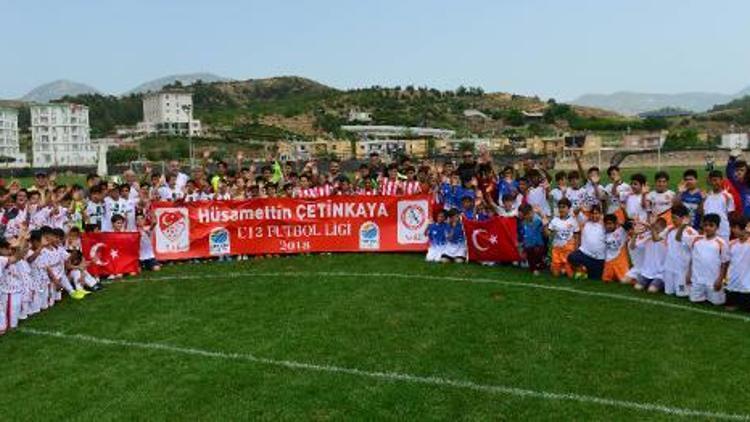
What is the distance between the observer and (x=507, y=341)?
8.70 meters

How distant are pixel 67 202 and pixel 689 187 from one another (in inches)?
440

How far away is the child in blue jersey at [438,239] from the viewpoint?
14.0 meters

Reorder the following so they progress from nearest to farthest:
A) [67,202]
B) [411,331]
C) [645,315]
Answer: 1. [411,331]
2. [645,315]
3. [67,202]

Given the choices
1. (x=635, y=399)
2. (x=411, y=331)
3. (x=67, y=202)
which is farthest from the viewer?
(x=67, y=202)

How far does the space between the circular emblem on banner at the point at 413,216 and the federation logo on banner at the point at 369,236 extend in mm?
596

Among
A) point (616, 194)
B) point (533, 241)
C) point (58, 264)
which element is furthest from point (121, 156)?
point (616, 194)

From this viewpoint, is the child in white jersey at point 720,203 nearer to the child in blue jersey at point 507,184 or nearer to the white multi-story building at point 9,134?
the child in blue jersey at point 507,184

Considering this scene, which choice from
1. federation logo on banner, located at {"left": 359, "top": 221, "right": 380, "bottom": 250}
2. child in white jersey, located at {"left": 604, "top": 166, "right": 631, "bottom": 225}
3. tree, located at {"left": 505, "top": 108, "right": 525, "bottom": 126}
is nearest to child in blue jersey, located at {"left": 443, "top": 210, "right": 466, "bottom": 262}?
federation logo on banner, located at {"left": 359, "top": 221, "right": 380, "bottom": 250}

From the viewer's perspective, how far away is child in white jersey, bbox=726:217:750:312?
998 cm

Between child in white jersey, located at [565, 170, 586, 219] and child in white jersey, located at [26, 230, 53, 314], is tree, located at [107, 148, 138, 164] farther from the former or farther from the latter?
child in white jersey, located at [565, 170, 586, 219]

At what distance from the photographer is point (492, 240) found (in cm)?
1362

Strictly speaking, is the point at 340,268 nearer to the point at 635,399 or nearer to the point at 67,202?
the point at 67,202

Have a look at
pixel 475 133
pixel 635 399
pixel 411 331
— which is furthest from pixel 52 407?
pixel 475 133

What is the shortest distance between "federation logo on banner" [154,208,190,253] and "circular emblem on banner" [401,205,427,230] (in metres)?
4.24
